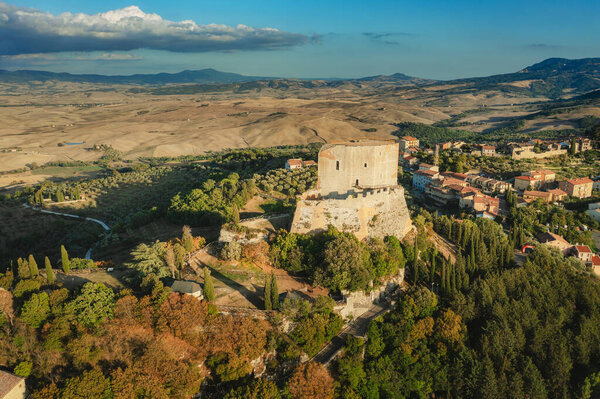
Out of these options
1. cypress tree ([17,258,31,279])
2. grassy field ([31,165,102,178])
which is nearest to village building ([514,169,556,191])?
cypress tree ([17,258,31,279])

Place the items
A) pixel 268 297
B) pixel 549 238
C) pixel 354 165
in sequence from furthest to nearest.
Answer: pixel 549 238, pixel 354 165, pixel 268 297

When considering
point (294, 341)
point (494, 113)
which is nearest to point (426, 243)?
point (294, 341)

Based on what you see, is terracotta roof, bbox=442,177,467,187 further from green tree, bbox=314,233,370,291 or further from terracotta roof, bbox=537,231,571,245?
green tree, bbox=314,233,370,291

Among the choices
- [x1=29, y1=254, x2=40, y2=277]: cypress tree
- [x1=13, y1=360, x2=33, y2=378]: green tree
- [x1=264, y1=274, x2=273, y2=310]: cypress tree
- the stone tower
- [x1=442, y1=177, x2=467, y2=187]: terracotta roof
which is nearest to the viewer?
[x1=13, y1=360, x2=33, y2=378]: green tree

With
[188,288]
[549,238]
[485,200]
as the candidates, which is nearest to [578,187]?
[485,200]

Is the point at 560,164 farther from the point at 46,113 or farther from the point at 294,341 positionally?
the point at 46,113

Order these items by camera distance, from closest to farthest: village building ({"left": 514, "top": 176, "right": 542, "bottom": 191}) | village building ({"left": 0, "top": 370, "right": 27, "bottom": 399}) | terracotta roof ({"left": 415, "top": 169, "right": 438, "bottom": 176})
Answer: village building ({"left": 0, "top": 370, "right": 27, "bottom": 399})
village building ({"left": 514, "top": 176, "right": 542, "bottom": 191})
terracotta roof ({"left": 415, "top": 169, "right": 438, "bottom": 176})

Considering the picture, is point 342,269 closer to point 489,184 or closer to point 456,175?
point 489,184
